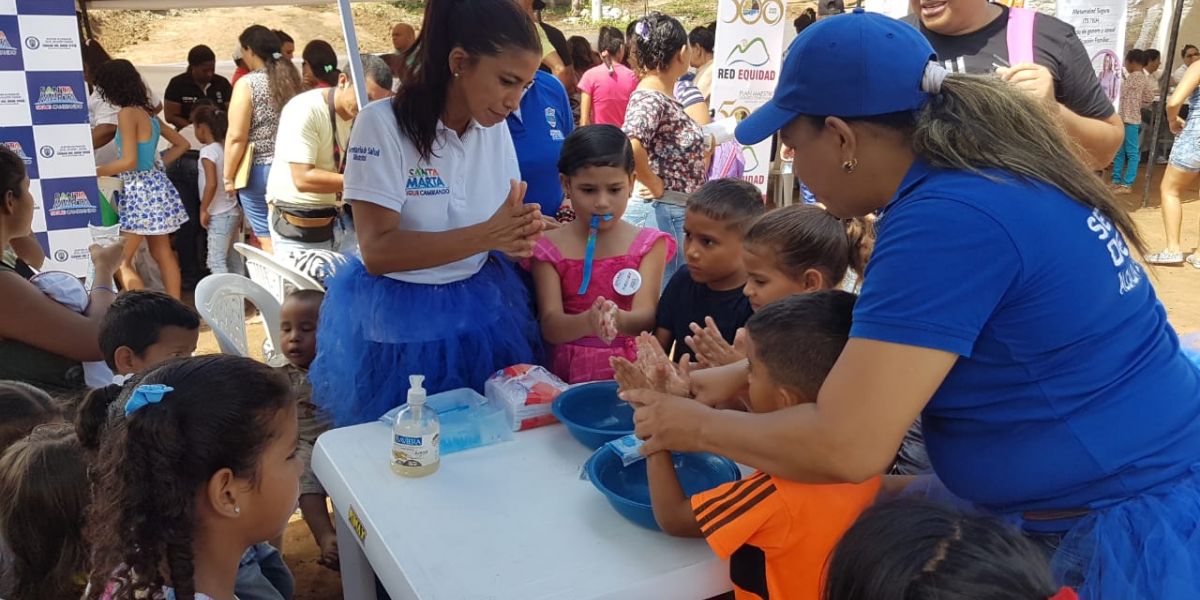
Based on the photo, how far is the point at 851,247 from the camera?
8.04 ft

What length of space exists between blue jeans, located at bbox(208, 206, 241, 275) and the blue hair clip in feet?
15.4

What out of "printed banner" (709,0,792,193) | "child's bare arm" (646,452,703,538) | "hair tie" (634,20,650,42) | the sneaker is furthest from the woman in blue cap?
the sneaker

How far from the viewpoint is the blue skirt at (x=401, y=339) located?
7.80ft

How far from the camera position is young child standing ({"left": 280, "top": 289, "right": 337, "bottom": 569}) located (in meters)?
2.81

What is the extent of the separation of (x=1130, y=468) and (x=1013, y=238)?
436mm

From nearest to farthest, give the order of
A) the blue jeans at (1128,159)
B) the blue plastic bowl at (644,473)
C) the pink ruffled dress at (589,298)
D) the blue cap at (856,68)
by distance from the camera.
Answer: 1. the blue cap at (856,68)
2. the blue plastic bowl at (644,473)
3. the pink ruffled dress at (589,298)
4. the blue jeans at (1128,159)

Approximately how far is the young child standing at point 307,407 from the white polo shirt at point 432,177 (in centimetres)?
77

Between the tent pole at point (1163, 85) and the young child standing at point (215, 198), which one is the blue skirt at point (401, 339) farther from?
the tent pole at point (1163, 85)

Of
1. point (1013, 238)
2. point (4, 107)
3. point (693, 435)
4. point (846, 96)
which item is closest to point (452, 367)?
point (693, 435)

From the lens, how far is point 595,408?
2129 mm

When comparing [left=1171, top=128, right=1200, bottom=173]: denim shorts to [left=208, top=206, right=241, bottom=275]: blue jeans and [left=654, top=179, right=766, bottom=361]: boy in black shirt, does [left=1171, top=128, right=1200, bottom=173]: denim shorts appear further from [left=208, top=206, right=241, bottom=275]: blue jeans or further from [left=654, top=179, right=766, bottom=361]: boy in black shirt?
[left=208, top=206, right=241, bottom=275]: blue jeans

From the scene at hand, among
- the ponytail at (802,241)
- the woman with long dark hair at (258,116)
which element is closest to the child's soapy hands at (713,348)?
the ponytail at (802,241)

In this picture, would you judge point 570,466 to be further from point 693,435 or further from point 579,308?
point 579,308

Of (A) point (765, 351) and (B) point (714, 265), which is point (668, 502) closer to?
(A) point (765, 351)
